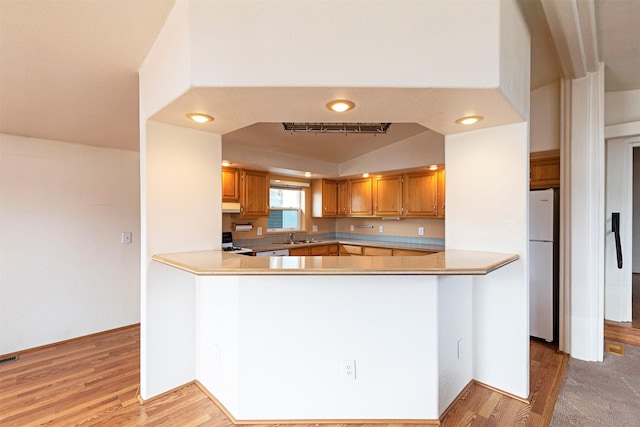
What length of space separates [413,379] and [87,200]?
11.7ft

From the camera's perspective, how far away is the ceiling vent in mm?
3188

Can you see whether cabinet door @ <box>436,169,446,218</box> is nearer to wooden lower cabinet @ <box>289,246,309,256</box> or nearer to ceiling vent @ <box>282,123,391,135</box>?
ceiling vent @ <box>282,123,391,135</box>

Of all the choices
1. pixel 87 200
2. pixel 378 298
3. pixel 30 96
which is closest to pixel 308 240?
pixel 87 200

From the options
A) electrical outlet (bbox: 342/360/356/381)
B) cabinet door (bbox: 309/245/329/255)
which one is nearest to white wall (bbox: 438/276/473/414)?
electrical outlet (bbox: 342/360/356/381)

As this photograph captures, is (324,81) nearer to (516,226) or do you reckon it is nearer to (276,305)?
(276,305)

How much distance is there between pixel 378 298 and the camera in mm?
1836

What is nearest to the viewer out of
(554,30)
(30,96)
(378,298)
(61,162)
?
(378,298)

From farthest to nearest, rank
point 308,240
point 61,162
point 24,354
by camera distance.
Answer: point 308,240 < point 61,162 < point 24,354

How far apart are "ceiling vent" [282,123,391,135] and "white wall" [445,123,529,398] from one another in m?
1.03

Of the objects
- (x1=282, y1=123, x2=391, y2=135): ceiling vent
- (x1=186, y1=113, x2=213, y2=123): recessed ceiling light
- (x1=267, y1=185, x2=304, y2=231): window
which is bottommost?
(x1=267, y1=185, x2=304, y2=231): window

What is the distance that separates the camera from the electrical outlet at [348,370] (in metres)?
1.86

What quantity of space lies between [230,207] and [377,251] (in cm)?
242

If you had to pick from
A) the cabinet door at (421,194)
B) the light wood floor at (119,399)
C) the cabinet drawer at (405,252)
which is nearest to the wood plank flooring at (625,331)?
the light wood floor at (119,399)

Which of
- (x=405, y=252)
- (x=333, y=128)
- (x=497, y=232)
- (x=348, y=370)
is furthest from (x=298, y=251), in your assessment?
(x=497, y=232)
